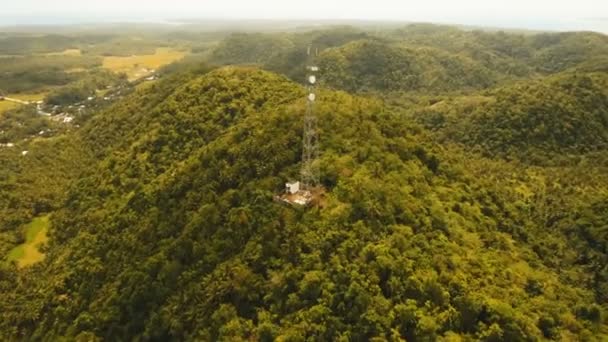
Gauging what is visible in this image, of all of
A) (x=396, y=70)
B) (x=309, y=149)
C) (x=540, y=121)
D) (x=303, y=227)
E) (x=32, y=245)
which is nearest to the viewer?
(x=303, y=227)

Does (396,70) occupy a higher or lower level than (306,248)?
lower

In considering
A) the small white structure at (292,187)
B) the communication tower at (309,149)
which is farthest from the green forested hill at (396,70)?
the small white structure at (292,187)

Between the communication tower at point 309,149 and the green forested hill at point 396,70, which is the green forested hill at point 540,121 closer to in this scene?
the green forested hill at point 396,70

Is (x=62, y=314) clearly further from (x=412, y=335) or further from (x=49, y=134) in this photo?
(x=49, y=134)

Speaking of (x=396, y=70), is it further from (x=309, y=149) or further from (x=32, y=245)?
(x=309, y=149)

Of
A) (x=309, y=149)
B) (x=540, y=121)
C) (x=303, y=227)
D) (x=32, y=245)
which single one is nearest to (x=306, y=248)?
(x=303, y=227)

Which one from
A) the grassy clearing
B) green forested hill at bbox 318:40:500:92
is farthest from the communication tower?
green forested hill at bbox 318:40:500:92
